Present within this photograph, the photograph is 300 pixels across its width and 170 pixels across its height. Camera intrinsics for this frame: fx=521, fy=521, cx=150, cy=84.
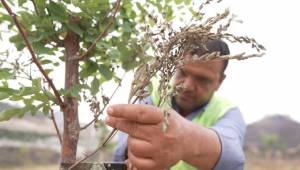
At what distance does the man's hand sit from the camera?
4.52ft

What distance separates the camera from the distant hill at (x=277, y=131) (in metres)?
43.7

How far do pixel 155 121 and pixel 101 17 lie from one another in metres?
0.59

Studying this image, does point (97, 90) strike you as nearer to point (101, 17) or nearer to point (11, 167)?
point (101, 17)

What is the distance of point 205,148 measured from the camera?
5.90 feet

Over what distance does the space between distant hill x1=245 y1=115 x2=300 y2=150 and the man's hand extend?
138ft

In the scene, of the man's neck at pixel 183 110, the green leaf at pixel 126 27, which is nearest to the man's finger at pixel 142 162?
the green leaf at pixel 126 27

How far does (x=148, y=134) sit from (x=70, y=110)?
0.49m

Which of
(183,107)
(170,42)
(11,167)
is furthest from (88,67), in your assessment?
(11,167)

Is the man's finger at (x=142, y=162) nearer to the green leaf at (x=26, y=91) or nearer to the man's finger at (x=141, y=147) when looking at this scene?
the man's finger at (x=141, y=147)

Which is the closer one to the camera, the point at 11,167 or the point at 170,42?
the point at 170,42

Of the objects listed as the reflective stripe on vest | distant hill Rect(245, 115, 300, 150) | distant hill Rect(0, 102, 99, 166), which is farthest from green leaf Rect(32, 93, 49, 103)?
distant hill Rect(245, 115, 300, 150)

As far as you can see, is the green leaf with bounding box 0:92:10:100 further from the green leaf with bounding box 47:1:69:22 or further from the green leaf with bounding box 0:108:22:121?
the green leaf with bounding box 47:1:69:22

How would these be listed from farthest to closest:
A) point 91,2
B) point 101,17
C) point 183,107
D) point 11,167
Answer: point 11,167 < point 183,107 < point 101,17 < point 91,2

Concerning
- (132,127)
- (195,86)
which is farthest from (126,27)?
(195,86)
